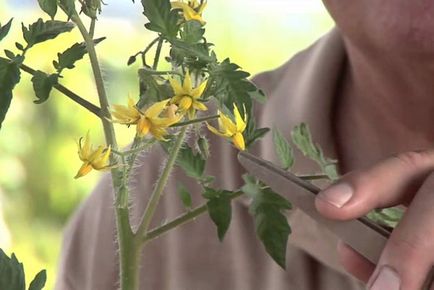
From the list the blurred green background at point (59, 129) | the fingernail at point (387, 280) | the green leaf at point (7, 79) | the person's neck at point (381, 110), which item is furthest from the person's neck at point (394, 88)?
the blurred green background at point (59, 129)

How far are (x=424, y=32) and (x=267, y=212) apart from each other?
30 cm

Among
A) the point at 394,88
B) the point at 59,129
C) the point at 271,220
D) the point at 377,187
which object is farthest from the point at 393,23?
the point at 59,129

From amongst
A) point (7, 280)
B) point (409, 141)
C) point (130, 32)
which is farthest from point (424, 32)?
point (130, 32)

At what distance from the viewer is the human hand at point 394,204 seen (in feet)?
1.16

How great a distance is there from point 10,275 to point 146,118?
8 cm

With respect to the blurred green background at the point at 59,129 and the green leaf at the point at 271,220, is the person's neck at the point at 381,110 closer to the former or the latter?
the green leaf at the point at 271,220

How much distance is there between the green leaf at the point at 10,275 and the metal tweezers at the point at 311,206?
10 centimetres

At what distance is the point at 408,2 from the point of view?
1.85 ft

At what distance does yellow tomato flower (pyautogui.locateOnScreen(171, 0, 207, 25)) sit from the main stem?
4 cm

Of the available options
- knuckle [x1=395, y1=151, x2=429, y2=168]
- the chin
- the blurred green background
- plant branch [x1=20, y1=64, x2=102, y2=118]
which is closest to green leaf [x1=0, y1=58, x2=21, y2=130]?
plant branch [x1=20, y1=64, x2=102, y2=118]

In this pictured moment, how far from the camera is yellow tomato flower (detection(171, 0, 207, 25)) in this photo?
1.04ft

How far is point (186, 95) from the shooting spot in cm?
29

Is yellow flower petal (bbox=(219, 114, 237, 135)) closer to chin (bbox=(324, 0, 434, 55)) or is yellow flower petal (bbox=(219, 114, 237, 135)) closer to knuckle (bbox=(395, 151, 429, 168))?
knuckle (bbox=(395, 151, 429, 168))

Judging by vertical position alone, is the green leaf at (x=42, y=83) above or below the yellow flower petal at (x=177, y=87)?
above
